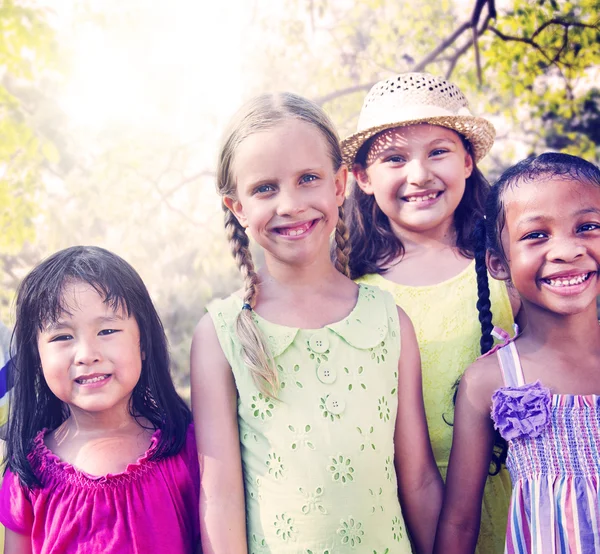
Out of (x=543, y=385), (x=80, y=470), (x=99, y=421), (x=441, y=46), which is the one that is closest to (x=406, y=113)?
(x=543, y=385)

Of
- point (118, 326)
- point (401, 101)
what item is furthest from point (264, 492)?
point (401, 101)

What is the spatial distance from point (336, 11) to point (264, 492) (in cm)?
265

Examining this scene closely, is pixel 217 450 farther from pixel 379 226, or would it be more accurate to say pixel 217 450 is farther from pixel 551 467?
pixel 379 226

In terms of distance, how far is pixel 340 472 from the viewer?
1.52m

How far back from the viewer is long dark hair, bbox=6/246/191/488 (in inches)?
64.2

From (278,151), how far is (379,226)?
28.7 inches

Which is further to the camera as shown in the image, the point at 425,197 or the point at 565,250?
the point at 425,197

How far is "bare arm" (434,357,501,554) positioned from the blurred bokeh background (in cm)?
206

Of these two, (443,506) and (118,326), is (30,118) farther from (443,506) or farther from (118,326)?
(443,506)

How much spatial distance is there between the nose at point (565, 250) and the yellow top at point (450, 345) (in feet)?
1.56

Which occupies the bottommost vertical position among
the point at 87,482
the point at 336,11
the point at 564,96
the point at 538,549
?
the point at 538,549

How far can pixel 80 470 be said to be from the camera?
158 cm

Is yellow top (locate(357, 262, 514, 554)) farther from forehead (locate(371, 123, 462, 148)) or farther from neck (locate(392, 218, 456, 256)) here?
forehead (locate(371, 123, 462, 148))

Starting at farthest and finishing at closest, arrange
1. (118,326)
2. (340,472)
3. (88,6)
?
(88,6), (118,326), (340,472)
